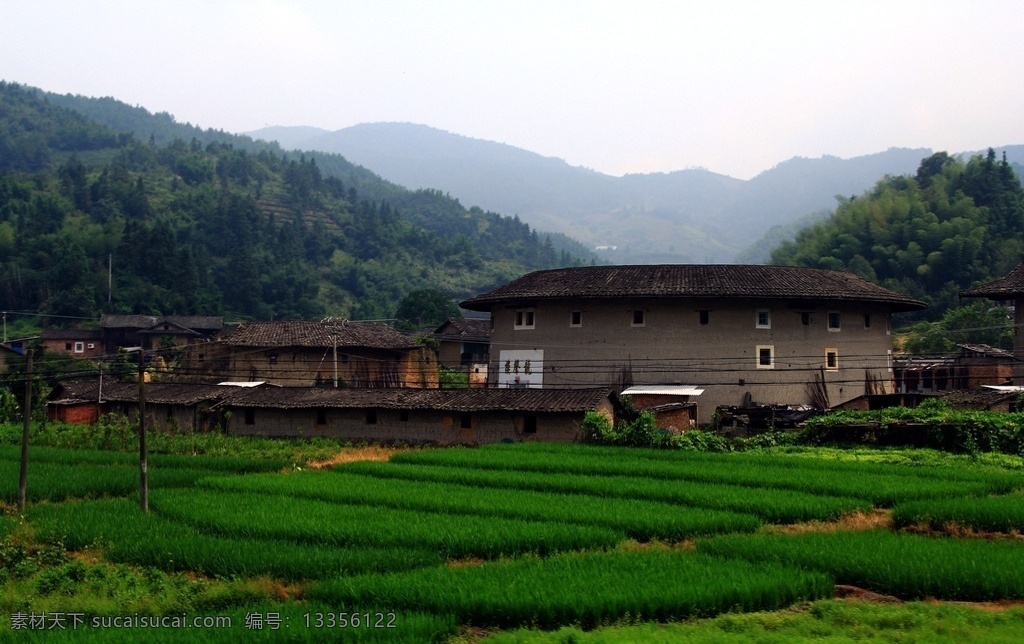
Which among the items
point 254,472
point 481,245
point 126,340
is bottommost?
point 254,472

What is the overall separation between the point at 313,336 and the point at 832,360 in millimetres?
27547

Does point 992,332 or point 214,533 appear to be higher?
point 992,332

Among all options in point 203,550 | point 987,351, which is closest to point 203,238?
point 987,351

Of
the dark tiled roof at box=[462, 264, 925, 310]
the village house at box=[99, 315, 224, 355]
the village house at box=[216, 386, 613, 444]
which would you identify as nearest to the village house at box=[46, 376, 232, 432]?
the village house at box=[216, 386, 613, 444]

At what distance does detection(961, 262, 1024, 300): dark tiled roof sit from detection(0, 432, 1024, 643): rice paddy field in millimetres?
13086

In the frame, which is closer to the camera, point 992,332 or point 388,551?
point 388,551

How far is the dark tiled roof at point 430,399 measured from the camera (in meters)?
34.2

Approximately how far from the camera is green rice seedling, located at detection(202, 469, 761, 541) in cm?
1848

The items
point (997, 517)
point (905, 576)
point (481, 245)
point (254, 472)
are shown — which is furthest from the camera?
point (481, 245)

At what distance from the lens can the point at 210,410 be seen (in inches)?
1638

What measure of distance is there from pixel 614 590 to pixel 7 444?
31.8 m

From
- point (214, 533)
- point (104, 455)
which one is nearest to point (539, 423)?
point (104, 455)

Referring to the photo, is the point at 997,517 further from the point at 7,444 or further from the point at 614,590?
the point at 7,444

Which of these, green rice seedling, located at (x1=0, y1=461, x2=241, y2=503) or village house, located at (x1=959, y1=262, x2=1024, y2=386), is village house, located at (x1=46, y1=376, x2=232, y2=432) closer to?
green rice seedling, located at (x1=0, y1=461, x2=241, y2=503)
